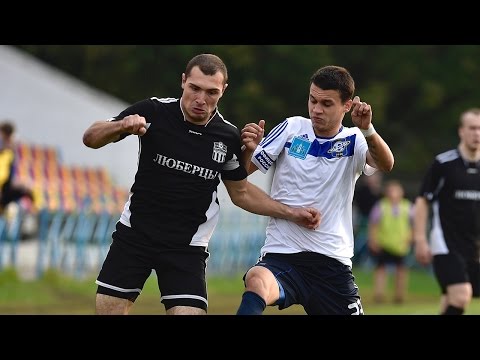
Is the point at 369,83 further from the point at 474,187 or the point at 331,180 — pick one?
the point at 331,180

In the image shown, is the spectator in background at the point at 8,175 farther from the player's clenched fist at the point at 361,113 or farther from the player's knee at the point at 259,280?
the player's clenched fist at the point at 361,113

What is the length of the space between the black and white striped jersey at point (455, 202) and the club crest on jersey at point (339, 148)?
11.4 ft

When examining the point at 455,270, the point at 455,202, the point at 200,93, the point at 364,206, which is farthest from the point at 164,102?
the point at 364,206

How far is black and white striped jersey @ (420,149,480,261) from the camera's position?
34.2ft

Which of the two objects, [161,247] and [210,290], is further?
[210,290]

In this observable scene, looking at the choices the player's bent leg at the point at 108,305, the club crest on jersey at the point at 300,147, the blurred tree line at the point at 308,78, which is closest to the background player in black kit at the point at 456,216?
the club crest on jersey at the point at 300,147

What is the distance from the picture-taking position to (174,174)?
23.1 ft

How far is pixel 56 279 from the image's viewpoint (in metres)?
17.4

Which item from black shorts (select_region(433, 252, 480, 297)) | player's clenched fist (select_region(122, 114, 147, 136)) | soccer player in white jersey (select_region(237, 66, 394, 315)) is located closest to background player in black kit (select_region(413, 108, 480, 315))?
black shorts (select_region(433, 252, 480, 297))

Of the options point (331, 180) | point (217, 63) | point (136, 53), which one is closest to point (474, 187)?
point (331, 180)

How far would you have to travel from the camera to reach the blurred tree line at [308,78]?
33125 mm

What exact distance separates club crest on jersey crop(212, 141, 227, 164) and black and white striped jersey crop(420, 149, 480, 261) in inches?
156
